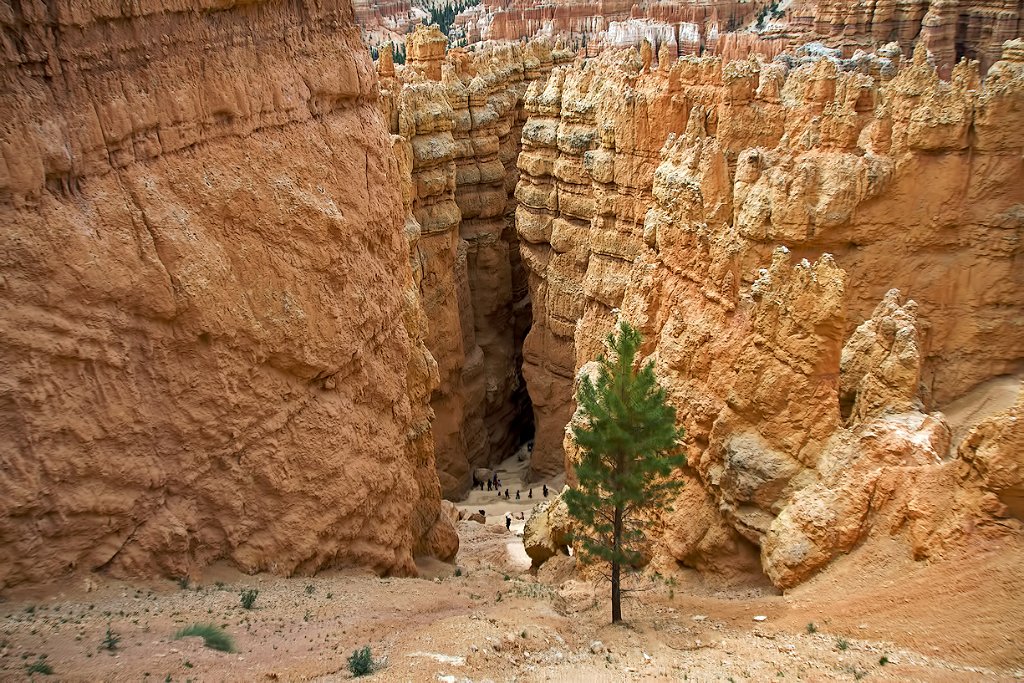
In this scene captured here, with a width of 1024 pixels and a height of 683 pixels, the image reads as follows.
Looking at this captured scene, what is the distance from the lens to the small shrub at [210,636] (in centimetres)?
865

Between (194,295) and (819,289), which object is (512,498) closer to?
(819,289)

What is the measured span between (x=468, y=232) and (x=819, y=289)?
72.5 ft

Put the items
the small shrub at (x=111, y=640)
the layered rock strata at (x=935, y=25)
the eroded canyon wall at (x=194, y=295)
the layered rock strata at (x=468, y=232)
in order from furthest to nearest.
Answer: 1. the layered rock strata at (x=935, y=25)
2. the layered rock strata at (x=468, y=232)
3. the eroded canyon wall at (x=194, y=295)
4. the small shrub at (x=111, y=640)

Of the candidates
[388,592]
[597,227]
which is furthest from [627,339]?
[597,227]

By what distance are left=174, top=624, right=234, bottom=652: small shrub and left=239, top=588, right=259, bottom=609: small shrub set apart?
1025mm

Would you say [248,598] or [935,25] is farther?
[935,25]

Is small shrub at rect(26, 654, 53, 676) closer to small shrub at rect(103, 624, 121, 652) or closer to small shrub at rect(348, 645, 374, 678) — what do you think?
small shrub at rect(103, 624, 121, 652)

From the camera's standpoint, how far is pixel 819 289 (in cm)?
1251

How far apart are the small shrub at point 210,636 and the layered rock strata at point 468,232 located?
15.5 metres

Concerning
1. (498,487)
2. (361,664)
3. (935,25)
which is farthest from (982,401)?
(935,25)

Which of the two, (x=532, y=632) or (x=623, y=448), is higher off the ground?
(x=623, y=448)

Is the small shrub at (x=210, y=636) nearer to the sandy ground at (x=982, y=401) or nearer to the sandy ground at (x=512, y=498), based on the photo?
the sandy ground at (x=982, y=401)

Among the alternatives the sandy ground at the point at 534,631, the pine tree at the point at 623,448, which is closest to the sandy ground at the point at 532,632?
the sandy ground at the point at 534,631

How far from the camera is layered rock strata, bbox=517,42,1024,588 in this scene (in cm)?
1184
